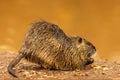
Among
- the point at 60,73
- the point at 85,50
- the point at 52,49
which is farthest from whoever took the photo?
the point at 85,50

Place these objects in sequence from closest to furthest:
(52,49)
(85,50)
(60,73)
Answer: (60,73) → (52,49) → (85,50)

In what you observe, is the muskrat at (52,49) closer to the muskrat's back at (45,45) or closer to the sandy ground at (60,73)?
the muskrat's back at (45,45)

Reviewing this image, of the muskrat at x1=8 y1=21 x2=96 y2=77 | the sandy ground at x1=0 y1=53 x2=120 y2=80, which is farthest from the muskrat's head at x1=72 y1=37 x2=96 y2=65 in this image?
the sandy ground at x1=0 y1=53 x2=120 y2=80

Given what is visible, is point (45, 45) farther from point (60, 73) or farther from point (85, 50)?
point (85, 50)

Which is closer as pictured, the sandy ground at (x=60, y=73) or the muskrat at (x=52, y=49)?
the sandy ground at (x=60, y=73)

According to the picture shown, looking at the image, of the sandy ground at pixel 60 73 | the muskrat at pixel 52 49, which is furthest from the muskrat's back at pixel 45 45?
the sandy ground at pixel 60 73

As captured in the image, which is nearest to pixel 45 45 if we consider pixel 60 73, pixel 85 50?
pixel 60 73

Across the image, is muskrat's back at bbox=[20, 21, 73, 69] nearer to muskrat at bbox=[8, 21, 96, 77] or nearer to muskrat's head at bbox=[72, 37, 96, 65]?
muskrat at bbox=[8, 21, 96, 77]
